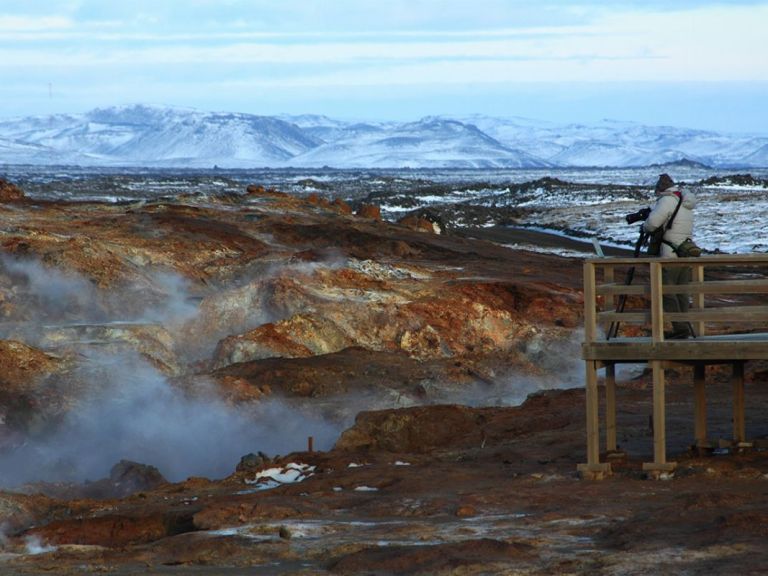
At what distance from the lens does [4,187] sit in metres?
40.3

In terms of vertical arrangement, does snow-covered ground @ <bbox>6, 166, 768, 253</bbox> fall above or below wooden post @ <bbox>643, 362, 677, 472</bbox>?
below

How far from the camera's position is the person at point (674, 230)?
12352 millimetres

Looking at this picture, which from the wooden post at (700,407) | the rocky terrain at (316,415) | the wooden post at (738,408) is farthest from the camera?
the wooden post at (738,408)

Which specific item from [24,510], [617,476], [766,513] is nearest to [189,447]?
[24,510]

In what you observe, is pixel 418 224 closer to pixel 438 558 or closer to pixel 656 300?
pixel 656 300

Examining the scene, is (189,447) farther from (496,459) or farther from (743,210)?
(743,210)

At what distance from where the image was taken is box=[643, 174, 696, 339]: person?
40.5 ft

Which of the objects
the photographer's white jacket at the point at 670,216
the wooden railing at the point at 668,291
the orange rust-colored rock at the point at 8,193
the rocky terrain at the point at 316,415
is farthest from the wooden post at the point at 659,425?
the orange rust-colored rock at the point at 8,193

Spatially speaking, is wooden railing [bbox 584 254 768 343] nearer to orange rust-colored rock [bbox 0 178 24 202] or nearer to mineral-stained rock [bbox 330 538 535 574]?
mineral-stained rock [bbox 330 538 535 574]

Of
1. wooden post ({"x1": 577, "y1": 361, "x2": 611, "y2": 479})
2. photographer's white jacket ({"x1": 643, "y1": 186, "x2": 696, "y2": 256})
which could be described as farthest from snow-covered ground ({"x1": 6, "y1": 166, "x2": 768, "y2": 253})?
wooden post ({"x1": 577, "y1": 361, "x2": 611, "y2": 479})

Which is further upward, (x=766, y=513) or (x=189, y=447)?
(x=766, y=513)

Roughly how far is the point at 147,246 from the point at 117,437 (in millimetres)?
11210

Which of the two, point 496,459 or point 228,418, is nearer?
point 496,459

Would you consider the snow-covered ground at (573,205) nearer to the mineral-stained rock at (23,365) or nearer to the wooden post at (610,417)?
the mineral-stained rock at (23,365)
